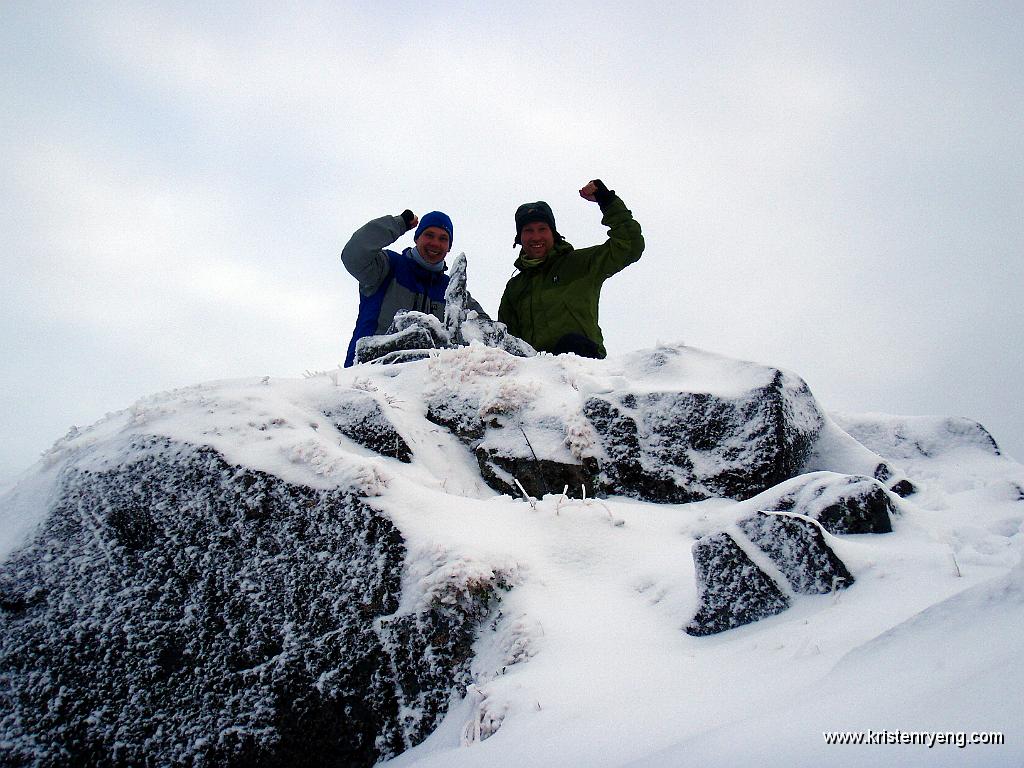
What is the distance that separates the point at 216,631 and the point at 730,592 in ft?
8.12

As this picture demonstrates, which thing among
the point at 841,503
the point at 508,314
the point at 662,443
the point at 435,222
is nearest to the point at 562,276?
the point at 508,314

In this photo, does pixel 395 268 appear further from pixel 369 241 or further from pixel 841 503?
pixel 841 503

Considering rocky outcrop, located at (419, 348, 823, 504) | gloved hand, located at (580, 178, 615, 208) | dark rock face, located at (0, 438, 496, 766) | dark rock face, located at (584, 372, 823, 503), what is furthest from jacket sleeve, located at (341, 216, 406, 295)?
dark rock face, located at (0, 438, 496, 766)

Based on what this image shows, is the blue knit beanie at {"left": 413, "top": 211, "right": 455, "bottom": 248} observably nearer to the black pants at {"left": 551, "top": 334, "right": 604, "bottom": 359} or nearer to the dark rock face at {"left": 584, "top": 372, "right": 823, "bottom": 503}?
the black pants at {"left": 551, "top": 334, "right": 604, "bottom": 359}

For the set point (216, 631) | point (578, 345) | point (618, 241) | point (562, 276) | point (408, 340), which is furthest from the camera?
point (562, 276)

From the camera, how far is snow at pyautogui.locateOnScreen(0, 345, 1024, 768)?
4.38 feet

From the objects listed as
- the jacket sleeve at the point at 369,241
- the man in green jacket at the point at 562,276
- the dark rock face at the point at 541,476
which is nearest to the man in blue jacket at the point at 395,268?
the jacket sleeve at the point at 369,241

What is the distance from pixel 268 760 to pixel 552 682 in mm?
1367

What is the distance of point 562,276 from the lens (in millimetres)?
7828

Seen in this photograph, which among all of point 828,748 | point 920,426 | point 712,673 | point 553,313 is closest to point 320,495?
point 712,673

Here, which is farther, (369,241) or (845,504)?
(369,241)

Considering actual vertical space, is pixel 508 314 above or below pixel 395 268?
below

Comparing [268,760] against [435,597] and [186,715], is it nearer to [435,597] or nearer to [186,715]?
[186,715]

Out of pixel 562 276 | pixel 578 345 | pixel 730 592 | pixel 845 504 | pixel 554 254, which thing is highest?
pixel 554 254
